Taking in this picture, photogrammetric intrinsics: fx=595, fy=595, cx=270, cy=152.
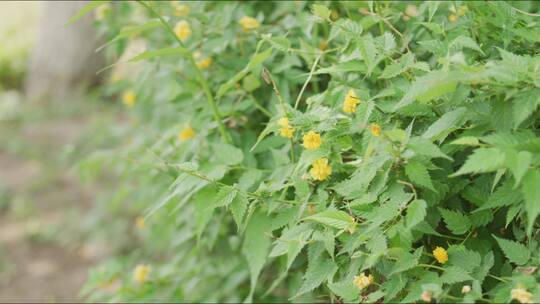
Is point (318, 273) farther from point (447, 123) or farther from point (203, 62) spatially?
point (203, 62)

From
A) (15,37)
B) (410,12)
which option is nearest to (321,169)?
(410,12)

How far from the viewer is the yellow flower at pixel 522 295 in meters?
1.20

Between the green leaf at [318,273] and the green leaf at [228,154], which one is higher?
the green leaf at [228,154]

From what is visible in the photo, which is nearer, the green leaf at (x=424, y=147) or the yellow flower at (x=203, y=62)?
the green leaf at (x=424, y=147)

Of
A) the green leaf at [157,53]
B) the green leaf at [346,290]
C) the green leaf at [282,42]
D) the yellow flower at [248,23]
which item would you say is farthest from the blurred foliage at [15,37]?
the green leaf at [346,290]

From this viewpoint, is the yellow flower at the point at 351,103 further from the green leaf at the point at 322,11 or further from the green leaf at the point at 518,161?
the green leaf at the point at 518,161

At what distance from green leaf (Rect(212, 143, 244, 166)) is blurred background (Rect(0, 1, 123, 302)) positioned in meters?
1.30

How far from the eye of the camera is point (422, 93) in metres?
1.27

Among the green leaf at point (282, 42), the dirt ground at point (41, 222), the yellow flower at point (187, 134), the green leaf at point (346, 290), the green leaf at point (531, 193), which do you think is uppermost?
the green leaf at point (282, 42)

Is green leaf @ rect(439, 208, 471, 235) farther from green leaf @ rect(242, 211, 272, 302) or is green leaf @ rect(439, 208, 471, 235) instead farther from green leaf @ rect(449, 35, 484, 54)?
green leaf @ rect(242, 211, 272, 302)

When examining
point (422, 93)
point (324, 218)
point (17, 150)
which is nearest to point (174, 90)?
point (324, 218)

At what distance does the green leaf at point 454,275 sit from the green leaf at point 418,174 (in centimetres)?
20

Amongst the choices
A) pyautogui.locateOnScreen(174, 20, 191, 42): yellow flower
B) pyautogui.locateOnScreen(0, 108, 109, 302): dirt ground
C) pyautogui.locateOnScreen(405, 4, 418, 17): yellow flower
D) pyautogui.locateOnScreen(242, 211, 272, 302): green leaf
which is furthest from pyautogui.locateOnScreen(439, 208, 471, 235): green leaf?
pyautogui.locateOnScreen(0, 108, 109, 302): dirt ground

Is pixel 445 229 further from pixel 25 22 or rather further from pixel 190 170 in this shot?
pixel 25 22
